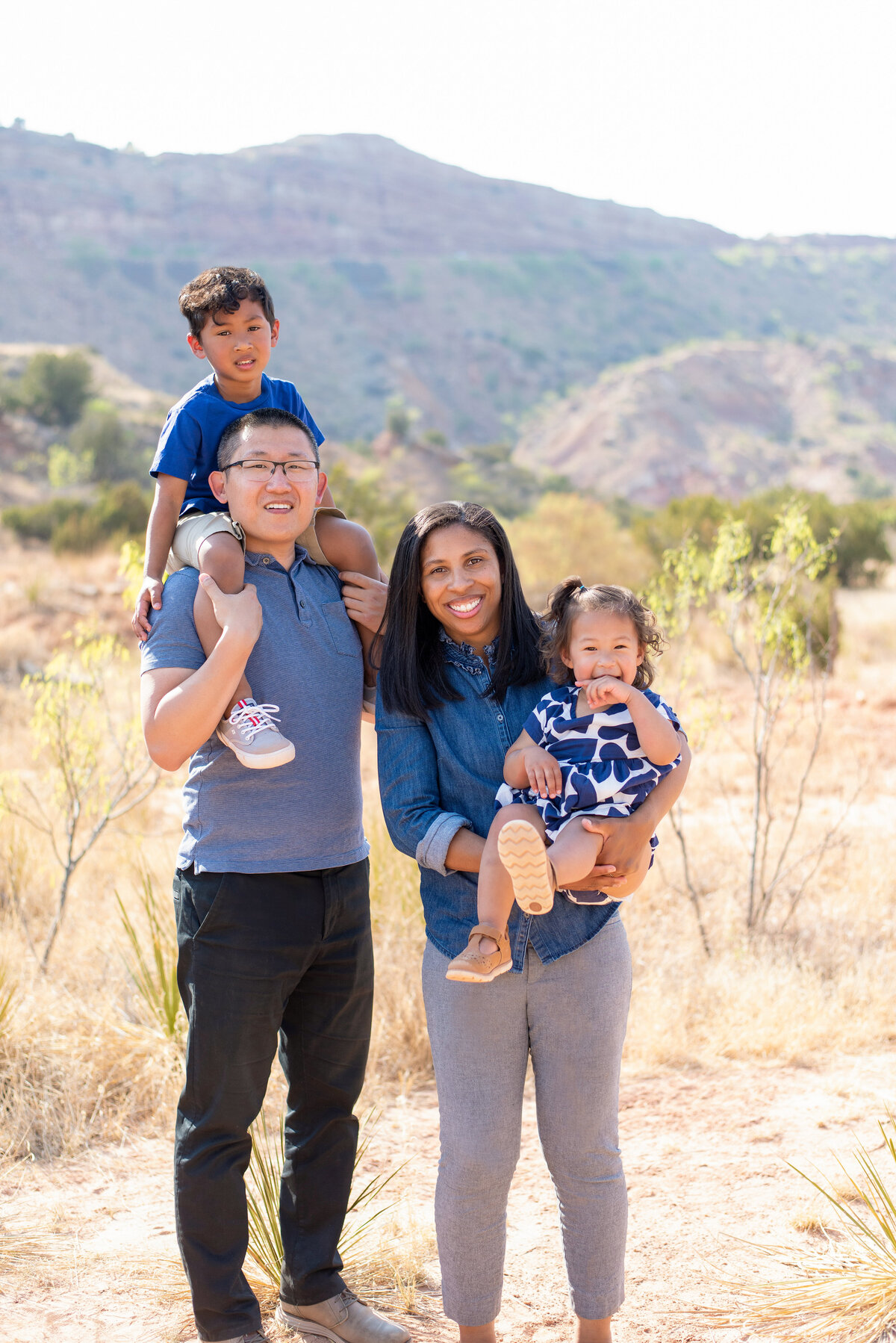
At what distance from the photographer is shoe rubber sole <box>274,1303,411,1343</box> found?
2.54 m

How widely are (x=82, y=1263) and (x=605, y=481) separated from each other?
5343 cm

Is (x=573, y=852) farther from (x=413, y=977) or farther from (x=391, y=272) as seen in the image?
(x=391, y=272)

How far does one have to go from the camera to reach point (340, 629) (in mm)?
2477

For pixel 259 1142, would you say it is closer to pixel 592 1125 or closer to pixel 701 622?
pixel 592 1125

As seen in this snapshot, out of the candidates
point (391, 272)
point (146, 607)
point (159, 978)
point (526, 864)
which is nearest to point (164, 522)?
point (146, 607)

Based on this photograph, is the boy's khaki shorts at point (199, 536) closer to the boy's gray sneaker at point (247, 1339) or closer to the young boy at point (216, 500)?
the young boy at point (216, 500)

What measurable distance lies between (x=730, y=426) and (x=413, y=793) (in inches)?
2565

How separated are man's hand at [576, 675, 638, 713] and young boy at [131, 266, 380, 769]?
0.55 metres

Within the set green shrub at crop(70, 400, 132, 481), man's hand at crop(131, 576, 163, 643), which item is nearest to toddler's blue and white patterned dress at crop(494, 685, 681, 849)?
man's hand at crop(131, 576, 163, 643)

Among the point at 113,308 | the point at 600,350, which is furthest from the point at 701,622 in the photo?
the point at 600,350

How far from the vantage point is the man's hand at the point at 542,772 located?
220 centimetres

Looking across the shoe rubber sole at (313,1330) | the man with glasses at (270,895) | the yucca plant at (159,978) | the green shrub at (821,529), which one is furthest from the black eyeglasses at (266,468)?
the green shrub at (821,529)

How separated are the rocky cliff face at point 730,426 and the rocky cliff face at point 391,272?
10820 mm

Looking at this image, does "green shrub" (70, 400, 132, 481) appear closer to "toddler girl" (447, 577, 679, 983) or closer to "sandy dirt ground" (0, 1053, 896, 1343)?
"sandy dirt ground" (0, 1053, 896, 1343)
